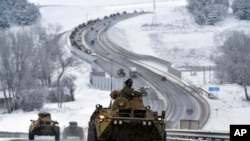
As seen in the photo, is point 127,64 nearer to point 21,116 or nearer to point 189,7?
point 21,116

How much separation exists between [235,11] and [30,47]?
8762cm

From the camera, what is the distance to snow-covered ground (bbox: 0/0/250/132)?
201 feet

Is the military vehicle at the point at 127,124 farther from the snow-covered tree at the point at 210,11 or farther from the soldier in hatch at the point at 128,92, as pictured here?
the snow-covered tree at the point at 210,11

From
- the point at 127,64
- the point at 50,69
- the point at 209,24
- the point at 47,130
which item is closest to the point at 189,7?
the point at 209,24

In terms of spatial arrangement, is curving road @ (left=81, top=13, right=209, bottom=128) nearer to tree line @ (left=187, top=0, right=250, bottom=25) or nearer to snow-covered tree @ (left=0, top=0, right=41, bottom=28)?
snow-covered tree @ (left=0, top=0, right=41, bottom=28)

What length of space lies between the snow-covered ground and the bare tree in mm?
1683

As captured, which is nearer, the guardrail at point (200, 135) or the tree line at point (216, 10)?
the guardrail at point (200, 135)

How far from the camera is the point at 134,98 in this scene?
845 inches

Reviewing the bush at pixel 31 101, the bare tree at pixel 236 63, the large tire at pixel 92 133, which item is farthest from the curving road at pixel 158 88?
the large tire at pixel 92 133

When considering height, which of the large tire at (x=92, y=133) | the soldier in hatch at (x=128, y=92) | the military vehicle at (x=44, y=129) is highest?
the soldier in hatch at (x=128, y=92)

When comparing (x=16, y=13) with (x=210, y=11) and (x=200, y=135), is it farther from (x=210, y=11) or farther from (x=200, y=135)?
(x=200, y=135)

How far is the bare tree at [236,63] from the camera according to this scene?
75562mm

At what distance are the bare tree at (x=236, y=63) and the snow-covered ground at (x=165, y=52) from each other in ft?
5.52

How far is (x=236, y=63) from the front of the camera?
78.6 m
